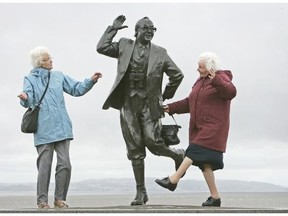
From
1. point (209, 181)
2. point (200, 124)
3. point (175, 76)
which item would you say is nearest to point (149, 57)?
point (175, 76)

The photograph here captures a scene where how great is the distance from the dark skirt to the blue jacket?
6.83 ft

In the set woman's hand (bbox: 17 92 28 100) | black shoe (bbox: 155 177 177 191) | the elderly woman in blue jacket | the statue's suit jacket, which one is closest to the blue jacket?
the elderly woman in blue jacket

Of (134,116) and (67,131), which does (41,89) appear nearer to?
(67,131)

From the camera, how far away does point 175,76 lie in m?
12.1

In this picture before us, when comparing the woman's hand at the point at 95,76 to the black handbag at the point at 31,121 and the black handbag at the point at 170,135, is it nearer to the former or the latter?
the black handbag at the point at 31,121

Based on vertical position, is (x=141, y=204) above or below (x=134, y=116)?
below

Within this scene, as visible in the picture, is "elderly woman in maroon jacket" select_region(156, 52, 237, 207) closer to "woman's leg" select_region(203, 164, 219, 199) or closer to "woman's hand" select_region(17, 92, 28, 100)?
"woman's leg" select_region(203, 164, 219, 199)

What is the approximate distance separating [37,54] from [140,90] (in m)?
1.87

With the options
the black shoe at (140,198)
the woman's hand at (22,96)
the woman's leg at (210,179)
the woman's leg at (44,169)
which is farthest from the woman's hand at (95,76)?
the woman's leg at (210,179)

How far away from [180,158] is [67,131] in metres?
1.99

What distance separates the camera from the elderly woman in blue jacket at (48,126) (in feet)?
38.2

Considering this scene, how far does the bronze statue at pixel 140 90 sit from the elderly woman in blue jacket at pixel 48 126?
87cm

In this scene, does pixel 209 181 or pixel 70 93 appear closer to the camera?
pixel 209 181

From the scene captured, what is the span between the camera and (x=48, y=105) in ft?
38.5
